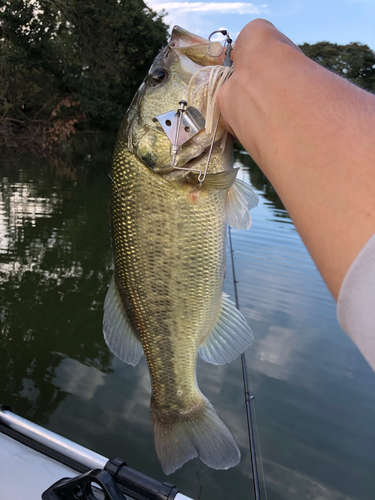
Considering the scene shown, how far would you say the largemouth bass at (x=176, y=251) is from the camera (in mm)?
1300

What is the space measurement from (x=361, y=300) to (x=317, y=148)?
0.24 meters

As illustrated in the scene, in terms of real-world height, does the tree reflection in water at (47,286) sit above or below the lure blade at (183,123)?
below

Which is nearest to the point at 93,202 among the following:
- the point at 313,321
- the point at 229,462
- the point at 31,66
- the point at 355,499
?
the point at 31,66

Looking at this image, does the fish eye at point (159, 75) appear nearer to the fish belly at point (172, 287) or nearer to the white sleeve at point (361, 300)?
the fish belly at point (172, 287)

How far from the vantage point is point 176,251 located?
1346 millimetres

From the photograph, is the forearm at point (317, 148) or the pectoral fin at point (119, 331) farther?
the pectoral fin at point (119, 331)

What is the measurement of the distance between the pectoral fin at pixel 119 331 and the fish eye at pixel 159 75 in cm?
74

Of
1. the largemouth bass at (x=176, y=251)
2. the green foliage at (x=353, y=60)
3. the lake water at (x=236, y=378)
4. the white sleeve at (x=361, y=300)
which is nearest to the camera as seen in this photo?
the white sleeve at (x=361, y=300)

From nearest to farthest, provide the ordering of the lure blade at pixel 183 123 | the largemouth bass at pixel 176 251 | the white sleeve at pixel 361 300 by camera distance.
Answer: the white sleeve at pixel 361 300 < the lure blade at pixel 183 123 < the largemouth bass at pixel 176 251

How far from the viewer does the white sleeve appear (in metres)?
0.51

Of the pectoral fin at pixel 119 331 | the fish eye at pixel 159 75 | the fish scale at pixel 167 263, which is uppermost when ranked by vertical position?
the fish eye at pixel 159 75

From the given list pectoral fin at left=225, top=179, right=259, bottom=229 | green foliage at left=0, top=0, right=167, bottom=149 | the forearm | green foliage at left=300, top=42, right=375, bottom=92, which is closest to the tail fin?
pectoral fin at left=225, top=179, right=259, bottom=229

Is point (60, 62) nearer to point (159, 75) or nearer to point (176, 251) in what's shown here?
point (159, 75)

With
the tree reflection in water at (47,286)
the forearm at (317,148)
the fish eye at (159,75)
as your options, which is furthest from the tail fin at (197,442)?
the tree reflection in water at (47,286)
